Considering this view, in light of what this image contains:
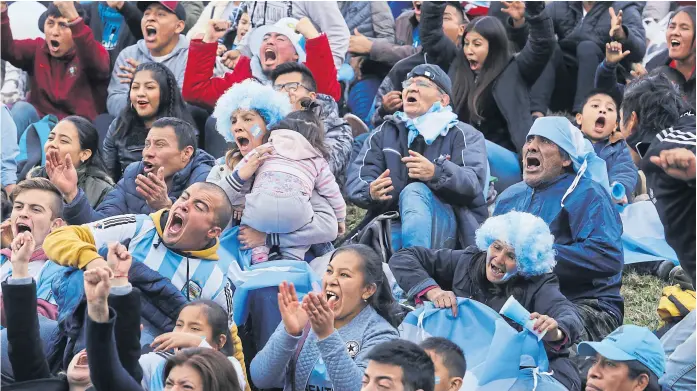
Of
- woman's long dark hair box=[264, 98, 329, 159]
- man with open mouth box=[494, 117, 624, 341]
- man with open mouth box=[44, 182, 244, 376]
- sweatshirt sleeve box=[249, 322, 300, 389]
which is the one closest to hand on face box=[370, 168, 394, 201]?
woman's long dark hair box=[264, 98, 329, 159]

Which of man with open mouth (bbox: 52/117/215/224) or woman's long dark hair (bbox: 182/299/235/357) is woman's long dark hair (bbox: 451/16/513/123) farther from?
woman's long dark hair (bbox: 182/299/235/357)

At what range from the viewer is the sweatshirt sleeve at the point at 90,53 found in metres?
9.65

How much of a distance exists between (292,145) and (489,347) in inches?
68.9

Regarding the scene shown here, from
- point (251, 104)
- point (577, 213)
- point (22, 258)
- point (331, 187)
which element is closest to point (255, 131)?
point (251, 104)

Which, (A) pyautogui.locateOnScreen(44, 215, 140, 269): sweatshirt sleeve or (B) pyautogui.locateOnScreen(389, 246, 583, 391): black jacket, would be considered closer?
(A) pyautogui.locateOnScreen(44, 215, 140, 269): sweatshirt sleeve

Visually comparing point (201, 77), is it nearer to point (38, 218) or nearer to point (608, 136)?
point (38, 218)

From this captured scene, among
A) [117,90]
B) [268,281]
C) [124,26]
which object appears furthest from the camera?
[124,26]

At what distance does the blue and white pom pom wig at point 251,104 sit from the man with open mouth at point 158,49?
154 cm

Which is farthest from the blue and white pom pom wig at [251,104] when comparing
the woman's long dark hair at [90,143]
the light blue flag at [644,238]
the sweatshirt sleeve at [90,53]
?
the light blue flag at [644,238]

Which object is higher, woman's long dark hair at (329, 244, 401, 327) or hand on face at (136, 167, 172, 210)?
hand on face at (136, 167, 172, 210)

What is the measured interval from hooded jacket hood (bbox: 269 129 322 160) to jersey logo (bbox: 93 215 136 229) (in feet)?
3.48

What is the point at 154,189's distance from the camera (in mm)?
7531

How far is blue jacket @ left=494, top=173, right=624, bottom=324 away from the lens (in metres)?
7.16

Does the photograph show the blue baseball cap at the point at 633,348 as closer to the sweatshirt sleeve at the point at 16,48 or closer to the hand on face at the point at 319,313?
the hand on face at the point at 319,313
